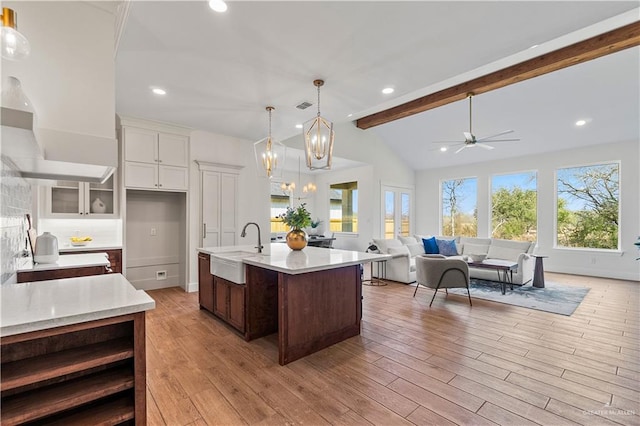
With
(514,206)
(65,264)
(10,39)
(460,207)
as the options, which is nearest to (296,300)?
(65,264)

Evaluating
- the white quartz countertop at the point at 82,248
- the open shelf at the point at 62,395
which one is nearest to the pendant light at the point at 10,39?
the open shelf at the point at 62,395

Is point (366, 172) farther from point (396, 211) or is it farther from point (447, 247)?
point (447, 247)

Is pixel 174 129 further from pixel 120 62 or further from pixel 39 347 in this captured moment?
pixel 39 347

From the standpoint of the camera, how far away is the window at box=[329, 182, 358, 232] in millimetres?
8094

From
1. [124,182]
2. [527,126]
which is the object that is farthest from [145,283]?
[527,126]

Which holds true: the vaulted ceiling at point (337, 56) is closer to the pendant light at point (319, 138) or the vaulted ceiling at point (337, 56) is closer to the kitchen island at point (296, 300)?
the pendant light at point (319, 138)

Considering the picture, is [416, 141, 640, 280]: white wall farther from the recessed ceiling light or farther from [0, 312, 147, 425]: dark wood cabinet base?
A: [0, 312, 147, 425]: dark wood cabinet base

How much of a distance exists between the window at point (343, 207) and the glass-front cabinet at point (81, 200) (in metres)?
5.56

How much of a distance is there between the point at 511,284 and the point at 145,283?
20.8 ft

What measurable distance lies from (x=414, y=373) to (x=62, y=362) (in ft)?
7.41

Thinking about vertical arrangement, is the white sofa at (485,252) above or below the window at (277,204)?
below

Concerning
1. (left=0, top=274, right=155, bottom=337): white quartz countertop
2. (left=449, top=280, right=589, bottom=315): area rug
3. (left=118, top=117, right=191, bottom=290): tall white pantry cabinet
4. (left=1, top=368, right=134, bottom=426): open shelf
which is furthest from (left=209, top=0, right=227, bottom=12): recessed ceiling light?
(left=449, top=280, right=589, bottom=315): area rug

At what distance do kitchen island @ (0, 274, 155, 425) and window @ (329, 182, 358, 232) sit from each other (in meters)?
6.88

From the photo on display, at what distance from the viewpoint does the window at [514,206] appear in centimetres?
683
